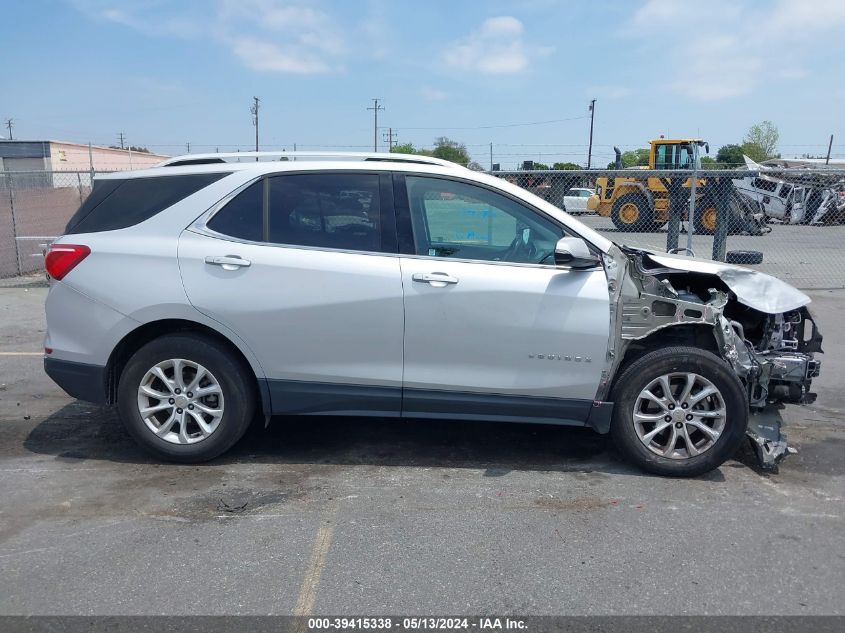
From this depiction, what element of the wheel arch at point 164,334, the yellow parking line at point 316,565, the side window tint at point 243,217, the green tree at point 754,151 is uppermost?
the green tree at point 754,151

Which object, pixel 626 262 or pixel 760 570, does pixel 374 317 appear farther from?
pixel 760 570

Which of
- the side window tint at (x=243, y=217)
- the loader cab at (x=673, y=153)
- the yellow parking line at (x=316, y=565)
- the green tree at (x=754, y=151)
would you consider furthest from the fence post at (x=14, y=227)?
the green tree at (x=754, y=151)

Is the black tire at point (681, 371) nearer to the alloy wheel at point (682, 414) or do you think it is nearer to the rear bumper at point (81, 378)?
the alloy wheel at point (682, 414)

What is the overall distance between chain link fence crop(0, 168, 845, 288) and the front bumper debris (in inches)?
74.3

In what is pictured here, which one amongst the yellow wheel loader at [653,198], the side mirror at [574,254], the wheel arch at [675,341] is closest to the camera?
the side mirror at [574,254]

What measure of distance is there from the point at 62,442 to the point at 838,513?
4952 mm

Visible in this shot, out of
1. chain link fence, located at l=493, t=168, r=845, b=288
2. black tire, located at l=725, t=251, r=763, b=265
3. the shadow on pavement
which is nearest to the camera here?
the shadow on pavement

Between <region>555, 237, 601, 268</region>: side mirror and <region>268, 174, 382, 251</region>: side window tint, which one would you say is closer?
<region>555, 237, 601, 268</region>: side mirror

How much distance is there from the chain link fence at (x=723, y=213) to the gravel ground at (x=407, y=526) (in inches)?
85.3

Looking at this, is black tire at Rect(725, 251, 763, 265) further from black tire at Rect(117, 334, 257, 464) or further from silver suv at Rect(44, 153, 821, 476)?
black tire at Rect(117, 334, 257, 464)

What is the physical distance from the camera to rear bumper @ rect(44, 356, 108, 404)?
4.44m

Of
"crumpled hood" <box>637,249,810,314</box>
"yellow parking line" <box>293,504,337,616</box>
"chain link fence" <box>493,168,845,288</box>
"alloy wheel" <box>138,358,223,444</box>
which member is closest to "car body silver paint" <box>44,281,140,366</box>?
"alloy wheel" <box>138,358,223,444</box>

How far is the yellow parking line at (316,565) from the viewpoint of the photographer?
9.93ft

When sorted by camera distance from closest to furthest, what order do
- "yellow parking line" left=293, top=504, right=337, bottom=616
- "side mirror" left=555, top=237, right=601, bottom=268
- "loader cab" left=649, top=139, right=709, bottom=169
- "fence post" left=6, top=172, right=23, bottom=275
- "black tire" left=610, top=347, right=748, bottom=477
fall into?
1. "yellow parking line" left=293, top=504, right=337, bottom=616
2. "side mirror" left=555, top=237, right=601, bottom=268
3. "black tire" left=610, top=347, right=748, bottom=477
4. "fence post" left=6, top=172, right=23, bottom=275
5. "loader cab" left=649, top=139, right=709, bottom=169
